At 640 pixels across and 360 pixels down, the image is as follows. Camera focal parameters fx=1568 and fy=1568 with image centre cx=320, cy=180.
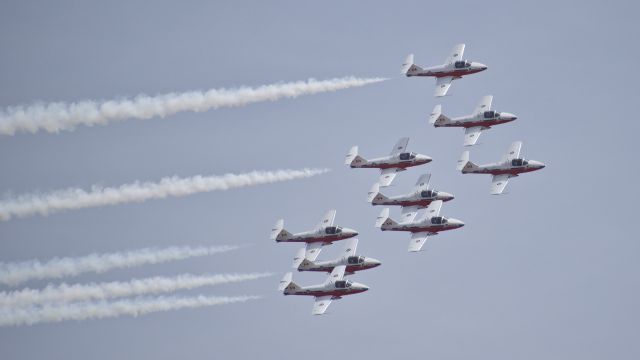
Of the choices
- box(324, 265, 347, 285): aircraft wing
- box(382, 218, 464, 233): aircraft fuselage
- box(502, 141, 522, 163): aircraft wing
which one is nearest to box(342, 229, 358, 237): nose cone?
box(382, 218, 464, 233): aircraft fuselage

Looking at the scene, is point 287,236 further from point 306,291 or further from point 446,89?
point 446,89

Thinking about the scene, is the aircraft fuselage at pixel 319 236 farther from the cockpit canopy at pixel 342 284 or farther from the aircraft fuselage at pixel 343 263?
the cockpit canopy at pixel 342 284

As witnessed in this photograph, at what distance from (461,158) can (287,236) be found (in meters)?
18.4

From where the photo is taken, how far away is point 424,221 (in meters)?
146

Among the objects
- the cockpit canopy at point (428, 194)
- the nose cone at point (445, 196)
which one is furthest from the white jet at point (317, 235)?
the nose cone at point (445, 196)

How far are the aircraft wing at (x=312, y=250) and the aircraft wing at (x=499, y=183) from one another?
17.0 m

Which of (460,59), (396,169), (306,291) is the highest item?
(460,59)

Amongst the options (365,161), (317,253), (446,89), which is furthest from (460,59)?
(317,253)

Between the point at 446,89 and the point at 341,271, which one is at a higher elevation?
the point at 446,89

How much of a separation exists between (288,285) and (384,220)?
A: 484 inches

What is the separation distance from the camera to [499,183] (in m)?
147

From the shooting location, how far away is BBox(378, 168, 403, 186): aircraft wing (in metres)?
145

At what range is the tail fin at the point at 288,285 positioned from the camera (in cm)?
13762

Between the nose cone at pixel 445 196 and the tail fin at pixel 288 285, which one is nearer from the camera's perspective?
the tail fin at pixel 288 285
